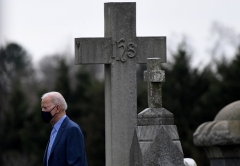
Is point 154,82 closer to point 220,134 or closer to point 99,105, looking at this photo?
point 220,134

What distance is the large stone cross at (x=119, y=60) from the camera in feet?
44.8

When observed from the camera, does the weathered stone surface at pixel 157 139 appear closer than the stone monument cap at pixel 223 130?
Yes

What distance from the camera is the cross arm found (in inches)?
543

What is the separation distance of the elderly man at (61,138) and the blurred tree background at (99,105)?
2066 cm

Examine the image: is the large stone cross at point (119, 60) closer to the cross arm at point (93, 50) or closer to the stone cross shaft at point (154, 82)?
the cross arm at point (93, 50)

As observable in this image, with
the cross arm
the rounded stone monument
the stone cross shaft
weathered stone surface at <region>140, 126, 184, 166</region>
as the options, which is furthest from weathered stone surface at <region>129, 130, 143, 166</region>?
the cross arm

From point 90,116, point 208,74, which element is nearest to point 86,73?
point 90,116

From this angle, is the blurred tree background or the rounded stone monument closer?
the rounded stone monument

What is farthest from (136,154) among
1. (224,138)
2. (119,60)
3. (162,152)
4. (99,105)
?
(99,105)

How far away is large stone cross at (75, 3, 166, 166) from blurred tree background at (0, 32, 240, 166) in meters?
16.4

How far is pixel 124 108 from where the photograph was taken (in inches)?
540

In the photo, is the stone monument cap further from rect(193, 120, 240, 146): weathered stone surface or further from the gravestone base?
the gravestone base

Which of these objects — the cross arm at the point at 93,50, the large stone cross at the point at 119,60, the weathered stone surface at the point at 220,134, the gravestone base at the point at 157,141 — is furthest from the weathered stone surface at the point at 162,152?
the cross arm at the point at 93,50

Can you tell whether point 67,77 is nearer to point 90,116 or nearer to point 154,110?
point 90,116
